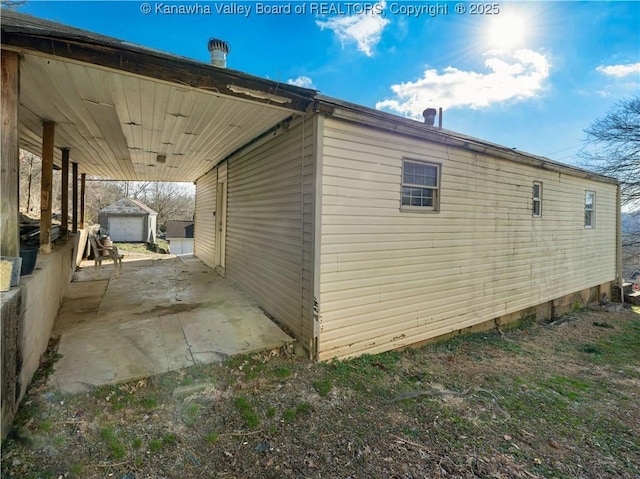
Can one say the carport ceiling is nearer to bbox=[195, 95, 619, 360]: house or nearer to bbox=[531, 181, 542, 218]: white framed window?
bbox=[195, 95, 619, 360]: house

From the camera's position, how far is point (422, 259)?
16.0 feet

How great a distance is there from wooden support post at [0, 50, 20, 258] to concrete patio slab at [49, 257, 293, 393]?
1.40m

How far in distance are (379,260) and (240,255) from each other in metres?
3.32

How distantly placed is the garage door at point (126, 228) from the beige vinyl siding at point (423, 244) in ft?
78.1

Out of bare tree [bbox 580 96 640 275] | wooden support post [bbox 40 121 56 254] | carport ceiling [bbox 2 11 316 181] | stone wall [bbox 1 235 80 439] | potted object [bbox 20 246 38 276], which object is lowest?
stone wall [bbox 1 235 80 439]

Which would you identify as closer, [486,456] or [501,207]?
[486,456]

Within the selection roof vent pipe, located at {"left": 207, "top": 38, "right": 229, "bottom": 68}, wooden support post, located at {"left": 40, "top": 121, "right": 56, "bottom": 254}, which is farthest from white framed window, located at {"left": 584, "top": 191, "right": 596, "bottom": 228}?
wooden support post, located at {"left": 40, "top": 121, "right": 56, "bottom": 254}

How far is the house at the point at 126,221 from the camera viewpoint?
21.9 m

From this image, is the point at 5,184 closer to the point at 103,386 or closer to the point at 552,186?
the point at 103,386

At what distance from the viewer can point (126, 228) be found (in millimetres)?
22547

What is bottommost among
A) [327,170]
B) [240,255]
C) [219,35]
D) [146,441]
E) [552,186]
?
[146,441]

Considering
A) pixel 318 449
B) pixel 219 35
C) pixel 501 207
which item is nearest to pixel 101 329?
pixel 318 449

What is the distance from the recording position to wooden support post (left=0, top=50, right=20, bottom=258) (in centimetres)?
240

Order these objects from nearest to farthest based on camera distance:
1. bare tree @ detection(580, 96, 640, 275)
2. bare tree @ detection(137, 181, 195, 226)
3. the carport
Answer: the carport → bare tree @ detection(580, 96, 640, 275) → bare tree @ detection(137, 181, 195, 226)
